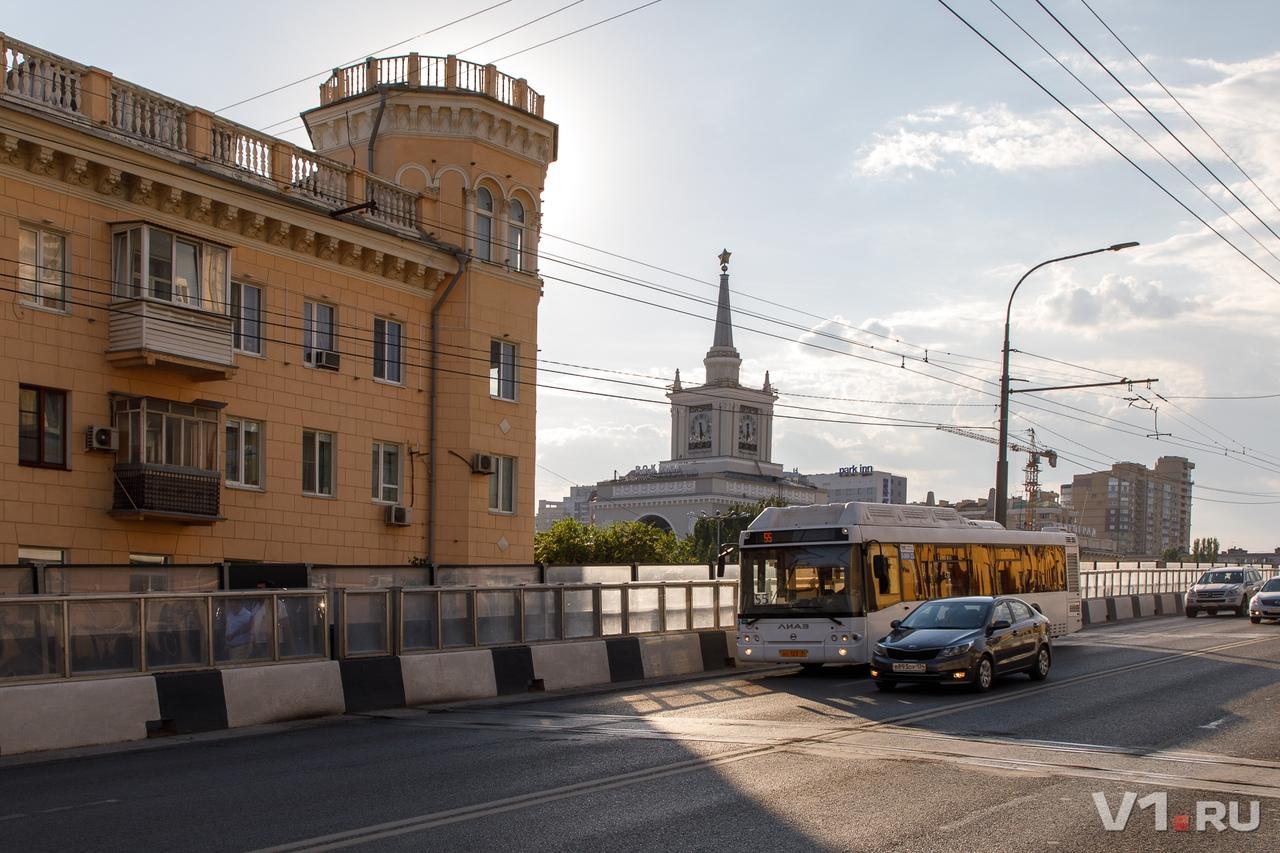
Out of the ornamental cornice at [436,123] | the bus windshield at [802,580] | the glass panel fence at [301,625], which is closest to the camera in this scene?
the glass panel fence at [301,625]

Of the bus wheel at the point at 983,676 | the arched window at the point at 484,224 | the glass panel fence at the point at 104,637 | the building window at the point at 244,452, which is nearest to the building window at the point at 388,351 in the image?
the arched window at the point at 484,224

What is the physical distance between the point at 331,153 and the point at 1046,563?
2117 centimetres

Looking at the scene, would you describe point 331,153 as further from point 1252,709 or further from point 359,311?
point 1252,709

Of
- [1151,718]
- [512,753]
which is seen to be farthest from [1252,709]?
[512,753]

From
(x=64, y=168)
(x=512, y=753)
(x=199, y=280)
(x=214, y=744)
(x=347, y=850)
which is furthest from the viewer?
(x=199, y=280)

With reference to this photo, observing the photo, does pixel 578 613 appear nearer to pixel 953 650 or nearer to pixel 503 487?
pixel 953 650

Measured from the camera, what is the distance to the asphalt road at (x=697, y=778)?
968 cm

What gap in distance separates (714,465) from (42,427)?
142556 millimetres

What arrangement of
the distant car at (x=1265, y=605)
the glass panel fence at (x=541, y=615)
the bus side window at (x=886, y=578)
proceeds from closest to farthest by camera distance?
the glass panel fence at (x=541, y=615) → the bus side window at (x=886, y=578) → the distant car at (x=1265, y=605)

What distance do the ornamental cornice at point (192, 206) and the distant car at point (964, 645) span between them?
1621 cm

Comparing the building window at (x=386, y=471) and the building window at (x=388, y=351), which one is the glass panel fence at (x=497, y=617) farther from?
the building window at (x=388, y=351)

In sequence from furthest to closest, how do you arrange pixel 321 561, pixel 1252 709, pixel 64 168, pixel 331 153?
1. pixel 331 153
2. pixel 321 561
3. pixel 64 168
4. pixel 1252 709

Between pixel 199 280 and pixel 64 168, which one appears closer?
pixel 64 168

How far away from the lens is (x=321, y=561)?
30.7 metres
